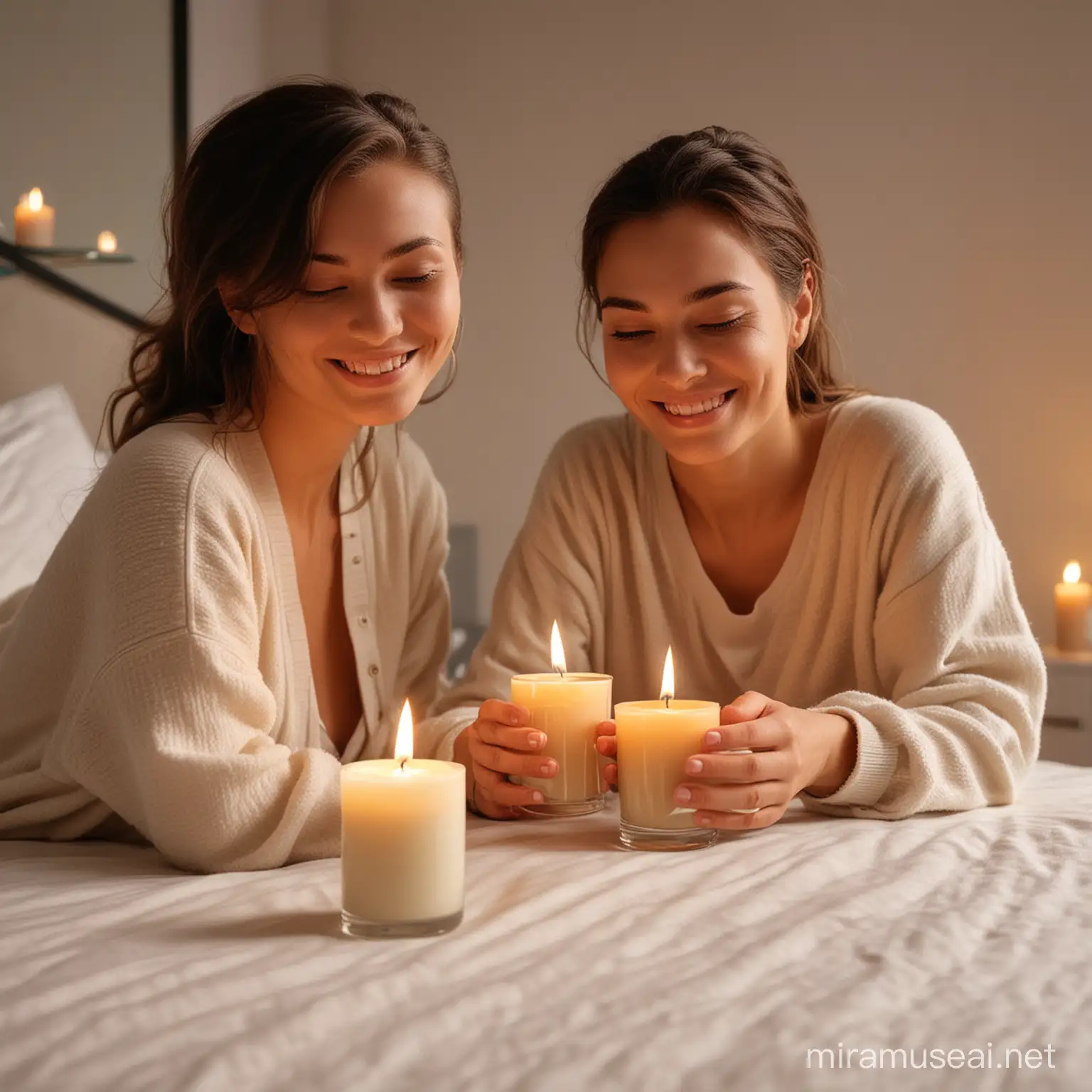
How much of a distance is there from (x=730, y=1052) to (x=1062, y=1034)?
19cm

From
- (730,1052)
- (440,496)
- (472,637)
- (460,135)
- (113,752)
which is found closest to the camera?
(730,1052)

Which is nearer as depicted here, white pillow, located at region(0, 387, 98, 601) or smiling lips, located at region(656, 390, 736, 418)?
smiling lips, located at region(656, 390, 736, 418)

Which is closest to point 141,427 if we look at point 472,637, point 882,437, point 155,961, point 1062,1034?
Answer: point 155,961

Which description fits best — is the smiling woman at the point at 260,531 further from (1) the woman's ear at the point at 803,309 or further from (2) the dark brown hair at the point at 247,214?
(1) the woman's ear at the point at 803,309

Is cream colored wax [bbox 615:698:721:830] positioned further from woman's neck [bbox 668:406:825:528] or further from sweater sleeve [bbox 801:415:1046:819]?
woman's neck [bbox 668:406:825:528]

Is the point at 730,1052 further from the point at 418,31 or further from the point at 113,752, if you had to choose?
the point at 418,31

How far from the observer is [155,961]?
0.82m

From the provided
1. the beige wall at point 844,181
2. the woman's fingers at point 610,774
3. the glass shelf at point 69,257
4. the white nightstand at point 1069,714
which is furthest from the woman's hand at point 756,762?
the beige wall at point 844,181

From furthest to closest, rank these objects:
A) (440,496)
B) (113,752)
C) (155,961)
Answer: (440,496) → (113,752) → (155,961)

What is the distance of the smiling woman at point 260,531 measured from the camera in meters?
1.12

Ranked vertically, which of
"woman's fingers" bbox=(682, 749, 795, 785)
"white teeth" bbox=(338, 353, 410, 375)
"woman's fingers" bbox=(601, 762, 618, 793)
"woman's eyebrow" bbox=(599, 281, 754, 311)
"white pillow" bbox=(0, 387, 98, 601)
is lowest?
"woman's fingers" bbox=(601, 762, 618, 793)

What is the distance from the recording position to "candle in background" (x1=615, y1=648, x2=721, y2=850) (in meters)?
1.10

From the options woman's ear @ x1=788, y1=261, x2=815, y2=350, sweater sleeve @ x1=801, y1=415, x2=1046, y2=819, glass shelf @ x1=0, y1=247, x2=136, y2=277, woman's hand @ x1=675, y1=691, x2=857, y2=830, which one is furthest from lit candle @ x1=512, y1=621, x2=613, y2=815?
glass shelf @ x1=0, y1=247, x2=136, y2=277

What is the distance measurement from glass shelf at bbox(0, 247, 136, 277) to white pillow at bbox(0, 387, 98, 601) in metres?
0.25
